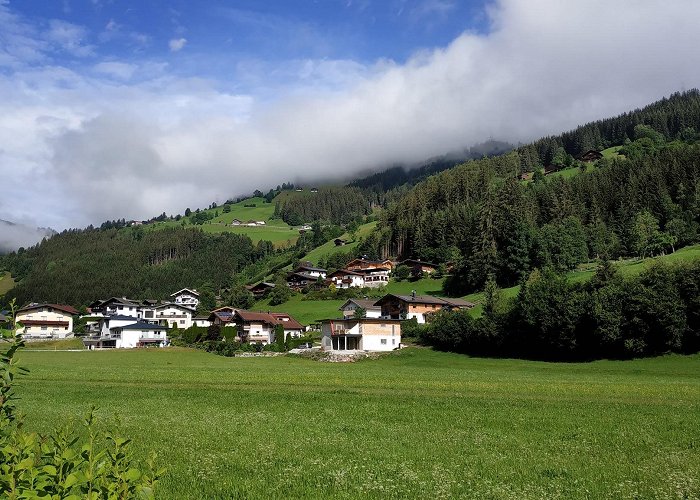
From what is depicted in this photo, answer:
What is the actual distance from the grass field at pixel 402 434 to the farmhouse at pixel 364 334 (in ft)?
140

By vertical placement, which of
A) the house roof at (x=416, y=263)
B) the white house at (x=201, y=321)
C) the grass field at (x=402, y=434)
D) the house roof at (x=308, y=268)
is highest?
the house roof at (x=308, y=268)

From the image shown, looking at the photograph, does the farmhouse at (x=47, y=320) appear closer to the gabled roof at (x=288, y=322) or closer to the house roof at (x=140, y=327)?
the house roof at (x=140, y=327)

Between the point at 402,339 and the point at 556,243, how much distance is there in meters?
42.7

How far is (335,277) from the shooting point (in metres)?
148

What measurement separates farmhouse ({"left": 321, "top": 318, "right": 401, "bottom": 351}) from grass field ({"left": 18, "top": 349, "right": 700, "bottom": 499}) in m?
42.6

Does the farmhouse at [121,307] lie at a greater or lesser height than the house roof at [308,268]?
lesser

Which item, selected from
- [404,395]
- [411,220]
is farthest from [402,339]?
[411,220]

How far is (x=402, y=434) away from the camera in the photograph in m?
18.9

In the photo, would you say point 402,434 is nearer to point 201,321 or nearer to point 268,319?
point 268,319

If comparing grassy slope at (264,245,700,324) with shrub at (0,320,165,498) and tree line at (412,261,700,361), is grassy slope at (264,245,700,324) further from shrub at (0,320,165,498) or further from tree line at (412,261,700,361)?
shrub at (0,320,165,498)

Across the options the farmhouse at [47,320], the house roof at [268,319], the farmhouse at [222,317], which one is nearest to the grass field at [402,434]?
the house roof at [268,319]

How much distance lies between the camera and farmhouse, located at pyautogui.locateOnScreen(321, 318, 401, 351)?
82312 millimetres

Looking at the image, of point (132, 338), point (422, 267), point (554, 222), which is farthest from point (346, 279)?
point (132, 338)

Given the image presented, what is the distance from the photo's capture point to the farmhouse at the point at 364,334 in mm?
82312
